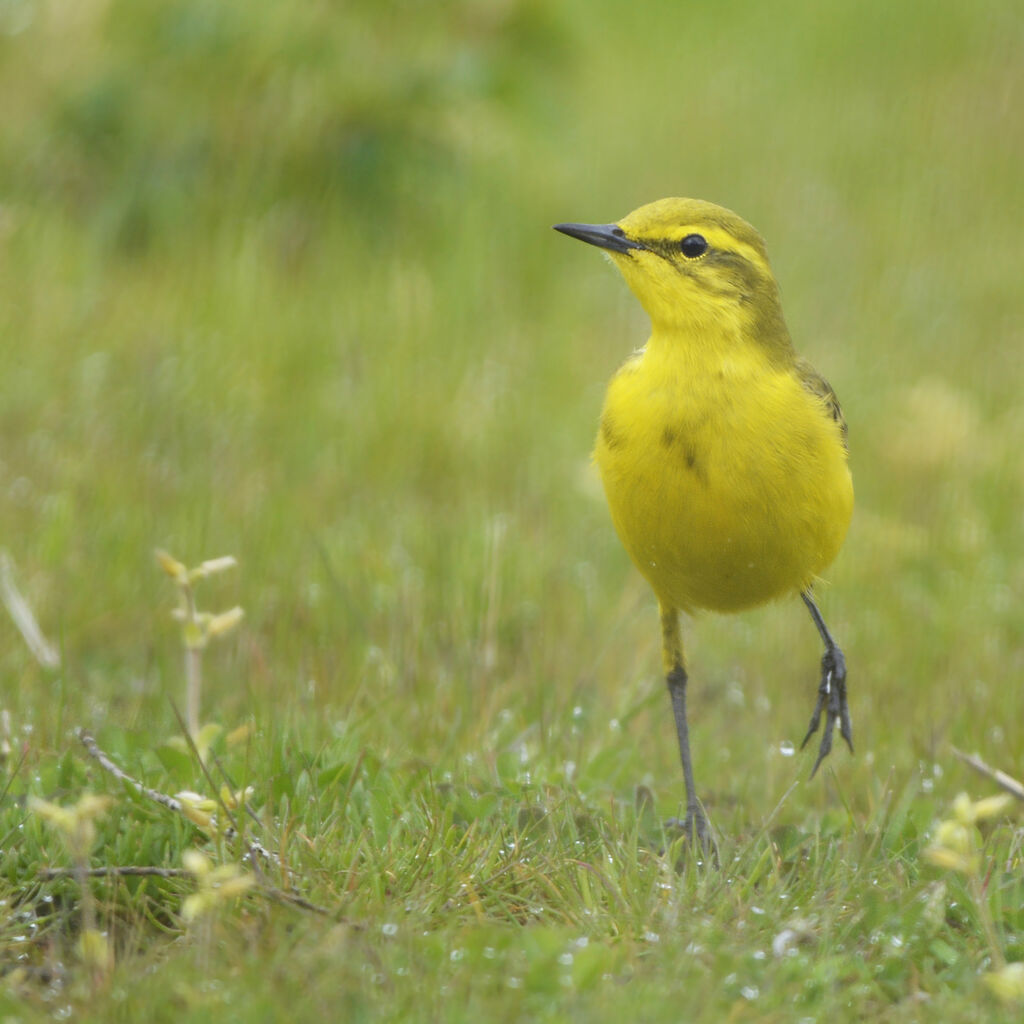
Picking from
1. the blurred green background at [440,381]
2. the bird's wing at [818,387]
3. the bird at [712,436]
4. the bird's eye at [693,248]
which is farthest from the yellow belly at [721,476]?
the blurred green background at [440,381]

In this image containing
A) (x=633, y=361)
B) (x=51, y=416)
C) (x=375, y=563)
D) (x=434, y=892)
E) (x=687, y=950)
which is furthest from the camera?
(x=51, y=416)

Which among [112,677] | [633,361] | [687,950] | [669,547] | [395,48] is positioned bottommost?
[112,677]

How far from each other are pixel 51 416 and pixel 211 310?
4.37 ft

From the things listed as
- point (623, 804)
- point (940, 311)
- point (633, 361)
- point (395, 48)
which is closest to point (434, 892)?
point (623, 804)

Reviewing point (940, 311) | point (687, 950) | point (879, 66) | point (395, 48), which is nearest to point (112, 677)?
point (687, 950)

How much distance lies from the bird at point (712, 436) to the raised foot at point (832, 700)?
0.14 metres

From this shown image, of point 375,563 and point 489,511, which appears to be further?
point 489,511

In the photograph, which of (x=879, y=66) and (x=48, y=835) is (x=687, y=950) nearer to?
(x=48, y=835)

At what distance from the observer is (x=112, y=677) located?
5.11 metres

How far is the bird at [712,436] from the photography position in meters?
4.13

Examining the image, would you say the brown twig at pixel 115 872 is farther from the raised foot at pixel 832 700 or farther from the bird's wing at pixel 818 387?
the bird's wing at pixel 818 387

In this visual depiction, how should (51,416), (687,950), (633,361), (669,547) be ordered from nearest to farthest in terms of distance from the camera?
1. (687,950)
2. (669,547)
3. (633,361)
4. (51,416)

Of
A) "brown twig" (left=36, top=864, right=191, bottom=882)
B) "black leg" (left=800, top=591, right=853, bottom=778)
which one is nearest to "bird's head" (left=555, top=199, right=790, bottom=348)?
"black leg" (left=800, top=591, right=853, bottom=778)

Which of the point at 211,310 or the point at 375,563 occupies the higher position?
the point at 211,310
